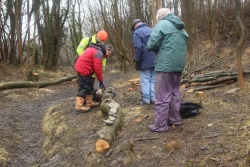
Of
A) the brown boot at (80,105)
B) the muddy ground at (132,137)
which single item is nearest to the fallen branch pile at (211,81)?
the muddy ground at (132,137)

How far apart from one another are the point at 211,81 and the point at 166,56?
4.58 m

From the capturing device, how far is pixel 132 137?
4723 millimetres

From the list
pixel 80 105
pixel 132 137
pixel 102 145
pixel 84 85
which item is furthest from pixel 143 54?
pixel 102 145

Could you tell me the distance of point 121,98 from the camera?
26.2ft

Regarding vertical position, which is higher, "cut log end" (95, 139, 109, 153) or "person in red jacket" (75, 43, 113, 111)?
"person in red jacket" (75, 43, 113, 111)

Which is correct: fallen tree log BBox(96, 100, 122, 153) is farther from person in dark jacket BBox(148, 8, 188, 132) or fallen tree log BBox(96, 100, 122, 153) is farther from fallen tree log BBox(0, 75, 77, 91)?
fallen tree log BBox(0, 75, 77, 91)

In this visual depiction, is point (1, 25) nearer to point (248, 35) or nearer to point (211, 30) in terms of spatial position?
point (211, 30)

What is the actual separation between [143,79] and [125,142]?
7.17 ft

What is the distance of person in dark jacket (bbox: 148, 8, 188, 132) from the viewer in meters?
4.58

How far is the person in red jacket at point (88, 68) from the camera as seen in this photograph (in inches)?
255

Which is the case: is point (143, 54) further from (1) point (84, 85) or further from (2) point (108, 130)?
(2) point (108, 130)

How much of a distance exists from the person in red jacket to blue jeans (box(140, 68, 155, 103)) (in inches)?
37.1

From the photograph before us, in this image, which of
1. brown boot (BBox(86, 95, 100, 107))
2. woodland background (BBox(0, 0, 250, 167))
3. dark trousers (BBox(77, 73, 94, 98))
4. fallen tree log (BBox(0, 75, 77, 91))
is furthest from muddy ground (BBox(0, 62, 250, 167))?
fallen tree log (BBox(0, 75, 77, 91))

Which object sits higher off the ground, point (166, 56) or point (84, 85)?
point (166, 56)
